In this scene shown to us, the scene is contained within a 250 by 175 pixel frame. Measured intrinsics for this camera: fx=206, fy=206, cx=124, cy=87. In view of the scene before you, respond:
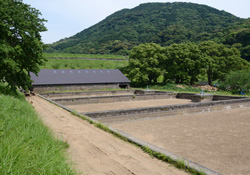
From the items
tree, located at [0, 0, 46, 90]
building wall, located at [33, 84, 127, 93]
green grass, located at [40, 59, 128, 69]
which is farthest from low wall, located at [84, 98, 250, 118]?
green grass, located at [40, 59, 128, 69]

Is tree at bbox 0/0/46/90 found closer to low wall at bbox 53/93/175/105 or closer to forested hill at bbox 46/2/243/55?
low wall at bbox 53/93/175/105

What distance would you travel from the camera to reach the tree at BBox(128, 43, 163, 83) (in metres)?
45.8

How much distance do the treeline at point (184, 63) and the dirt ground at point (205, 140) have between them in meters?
31.7

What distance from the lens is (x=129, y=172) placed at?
4.81m

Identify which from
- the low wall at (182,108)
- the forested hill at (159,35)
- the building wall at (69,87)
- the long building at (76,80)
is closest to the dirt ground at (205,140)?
the low wall at (182,108)

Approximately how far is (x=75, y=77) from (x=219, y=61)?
3218cm

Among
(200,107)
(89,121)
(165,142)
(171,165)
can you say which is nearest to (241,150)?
(165,142)

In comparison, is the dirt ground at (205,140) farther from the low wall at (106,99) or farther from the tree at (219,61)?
the tree at (219,61)

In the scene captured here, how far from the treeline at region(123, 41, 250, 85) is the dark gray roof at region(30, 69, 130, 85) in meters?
4.57

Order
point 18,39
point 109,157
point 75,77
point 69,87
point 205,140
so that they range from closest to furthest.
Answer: point 109,157 → point 205,140 → point 18,39 → point 69,87 → point 75,77

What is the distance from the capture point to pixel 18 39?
621 inches

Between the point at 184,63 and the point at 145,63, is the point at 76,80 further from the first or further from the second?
the point at 184,63

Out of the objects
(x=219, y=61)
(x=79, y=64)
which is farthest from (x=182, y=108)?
(x=79, y=64)

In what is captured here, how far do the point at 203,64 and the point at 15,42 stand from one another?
38.2 m
